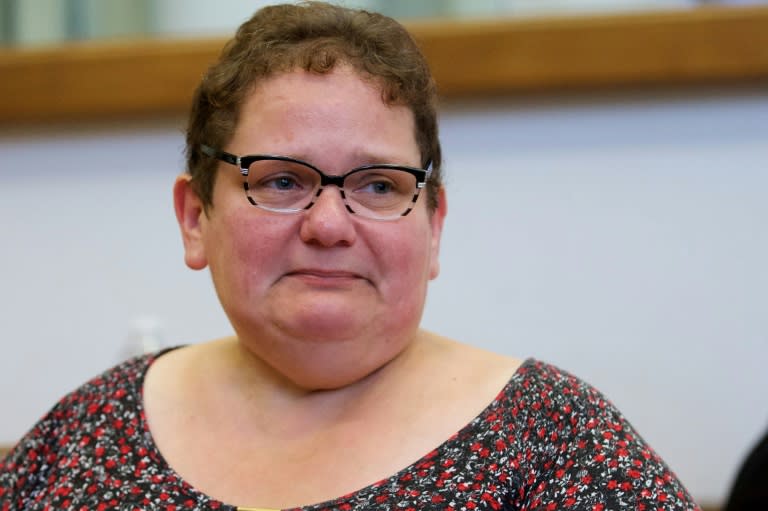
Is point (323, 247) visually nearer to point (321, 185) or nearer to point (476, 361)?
point (321, 185)

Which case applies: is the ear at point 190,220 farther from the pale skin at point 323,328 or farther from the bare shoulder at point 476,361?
the bare shoulder at point 476,361

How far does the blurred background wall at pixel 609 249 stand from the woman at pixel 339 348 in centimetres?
74

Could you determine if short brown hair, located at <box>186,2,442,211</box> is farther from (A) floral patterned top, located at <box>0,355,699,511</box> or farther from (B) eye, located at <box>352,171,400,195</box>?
(A) floral patterned top, located at <box>0,355,699,511</box>

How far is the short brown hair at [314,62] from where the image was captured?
1185 mm

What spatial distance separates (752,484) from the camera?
1383 millimetres

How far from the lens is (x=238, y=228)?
46.5 inches

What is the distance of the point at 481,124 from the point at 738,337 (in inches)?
25.0

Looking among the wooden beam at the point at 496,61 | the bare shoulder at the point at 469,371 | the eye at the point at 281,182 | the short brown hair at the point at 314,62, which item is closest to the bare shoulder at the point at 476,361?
the bare shoulder at the point at 469,371

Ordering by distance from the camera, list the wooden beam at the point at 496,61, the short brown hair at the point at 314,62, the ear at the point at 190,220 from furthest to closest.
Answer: the wooden beam at the point at 496,61 → the ear at the point at 190,220 → the short brown hair at the point at 314,62

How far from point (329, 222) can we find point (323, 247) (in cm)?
3

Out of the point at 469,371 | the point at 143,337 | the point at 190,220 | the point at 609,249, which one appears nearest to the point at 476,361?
the point at 469,371

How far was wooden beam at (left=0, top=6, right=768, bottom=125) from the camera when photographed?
1897 millimetres

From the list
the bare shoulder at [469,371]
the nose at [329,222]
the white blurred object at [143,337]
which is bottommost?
the white blurred object at [143,337]

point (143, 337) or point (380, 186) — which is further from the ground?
point (380, 186)
